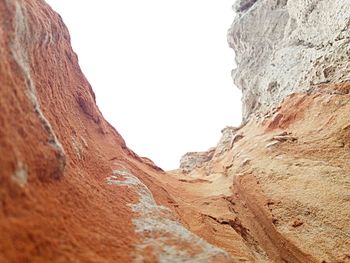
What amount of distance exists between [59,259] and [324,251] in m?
5.37

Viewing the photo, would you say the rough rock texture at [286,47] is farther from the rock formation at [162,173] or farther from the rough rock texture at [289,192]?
the rough rock texture at [289,192]

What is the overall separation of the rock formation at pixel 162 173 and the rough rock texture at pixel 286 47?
0.28ft

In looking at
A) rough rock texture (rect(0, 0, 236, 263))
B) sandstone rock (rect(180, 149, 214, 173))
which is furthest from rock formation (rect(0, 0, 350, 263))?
sandstone rock (rect(180, 149, 214, 173))

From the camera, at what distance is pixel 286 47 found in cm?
1691

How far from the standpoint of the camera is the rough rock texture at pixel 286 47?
1126 cm

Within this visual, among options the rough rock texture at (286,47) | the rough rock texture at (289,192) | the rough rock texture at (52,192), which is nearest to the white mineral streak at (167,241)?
the rough rock texture at (52,192)

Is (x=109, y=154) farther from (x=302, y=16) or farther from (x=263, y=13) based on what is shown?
(x=263, y=13)

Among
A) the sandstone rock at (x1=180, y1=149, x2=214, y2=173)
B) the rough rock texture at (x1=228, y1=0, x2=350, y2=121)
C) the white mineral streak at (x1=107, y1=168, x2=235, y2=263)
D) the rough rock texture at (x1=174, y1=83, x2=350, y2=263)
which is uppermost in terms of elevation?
the rough rock texture at (x1=228, y1=0, x2=350, y2=121)

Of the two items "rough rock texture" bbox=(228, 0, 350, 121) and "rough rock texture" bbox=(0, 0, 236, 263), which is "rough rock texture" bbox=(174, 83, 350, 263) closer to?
"rough rock texture" bbox=(228, 0, 350, 121)

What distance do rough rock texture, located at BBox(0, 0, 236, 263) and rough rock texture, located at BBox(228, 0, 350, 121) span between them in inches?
314

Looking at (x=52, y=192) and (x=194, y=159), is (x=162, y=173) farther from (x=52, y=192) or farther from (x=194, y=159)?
(x=52, y=192)

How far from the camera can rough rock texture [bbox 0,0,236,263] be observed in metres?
2.96

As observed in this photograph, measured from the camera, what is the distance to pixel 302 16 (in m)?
15.1

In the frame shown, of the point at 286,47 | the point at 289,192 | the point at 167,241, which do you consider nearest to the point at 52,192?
the point at 167,241
